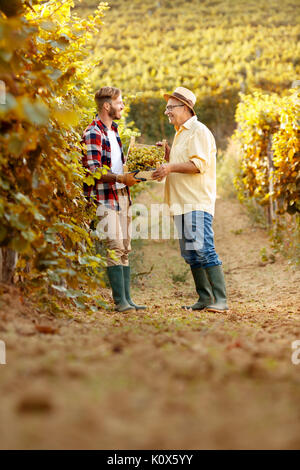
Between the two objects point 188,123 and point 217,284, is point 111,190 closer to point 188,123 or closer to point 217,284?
point 188,123

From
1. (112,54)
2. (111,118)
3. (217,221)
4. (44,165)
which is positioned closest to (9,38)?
(44,165)

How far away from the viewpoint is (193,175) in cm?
376

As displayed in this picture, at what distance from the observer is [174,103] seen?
3.88m

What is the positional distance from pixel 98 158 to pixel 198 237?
0.91 metres

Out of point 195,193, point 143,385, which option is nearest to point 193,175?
point 195,193

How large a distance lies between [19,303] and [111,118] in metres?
1.79

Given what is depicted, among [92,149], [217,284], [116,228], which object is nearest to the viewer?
[92,149]

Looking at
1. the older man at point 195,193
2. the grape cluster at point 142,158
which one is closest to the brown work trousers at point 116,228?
the grape cluster at point 142,158

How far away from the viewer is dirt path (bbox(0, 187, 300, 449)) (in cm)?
109

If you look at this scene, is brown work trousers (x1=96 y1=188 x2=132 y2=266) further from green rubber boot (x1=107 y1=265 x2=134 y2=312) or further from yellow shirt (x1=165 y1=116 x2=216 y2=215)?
yellow shirt (x1=165 y1=116 x2=216 y2=215)

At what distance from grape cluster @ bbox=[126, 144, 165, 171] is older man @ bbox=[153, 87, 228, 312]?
0.38 ft

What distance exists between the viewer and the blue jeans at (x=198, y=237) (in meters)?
3.69

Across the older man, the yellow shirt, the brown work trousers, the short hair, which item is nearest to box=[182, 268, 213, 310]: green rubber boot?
the older man

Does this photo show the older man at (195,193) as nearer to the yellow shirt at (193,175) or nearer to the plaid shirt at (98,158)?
the yellow shirt at (193,175)
